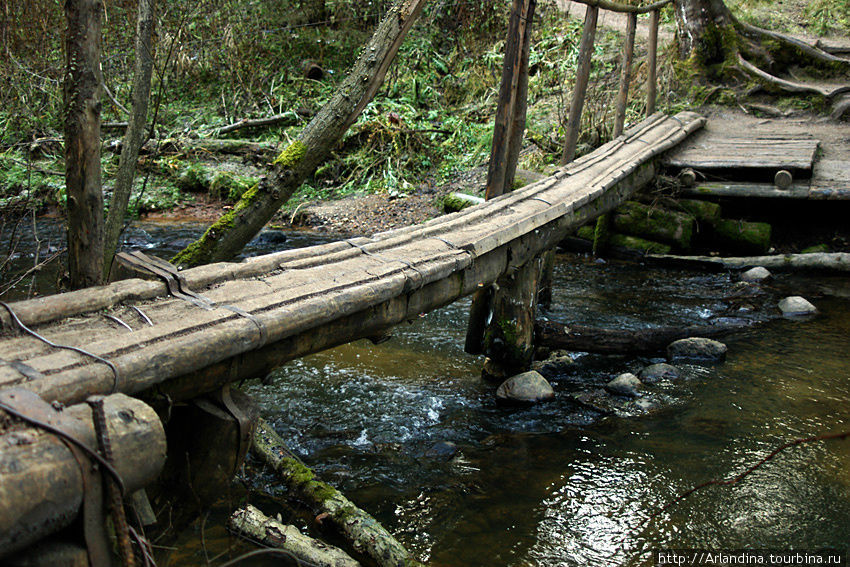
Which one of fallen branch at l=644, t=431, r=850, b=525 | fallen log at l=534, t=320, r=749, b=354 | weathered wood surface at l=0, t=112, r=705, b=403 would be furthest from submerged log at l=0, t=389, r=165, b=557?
fallen log at l=534, t=320, r=749, b=354

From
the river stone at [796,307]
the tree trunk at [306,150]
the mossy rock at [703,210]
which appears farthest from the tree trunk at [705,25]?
the tree trunk at [306,150]

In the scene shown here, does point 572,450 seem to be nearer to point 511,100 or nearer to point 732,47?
point 511,100

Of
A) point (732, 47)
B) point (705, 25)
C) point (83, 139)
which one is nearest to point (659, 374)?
point (83, 139)

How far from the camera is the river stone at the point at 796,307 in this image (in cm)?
604

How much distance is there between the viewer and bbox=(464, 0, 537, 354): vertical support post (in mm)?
4766

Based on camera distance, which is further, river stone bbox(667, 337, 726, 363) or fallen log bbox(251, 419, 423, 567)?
river stone bbox(667, 337, 726, 363)

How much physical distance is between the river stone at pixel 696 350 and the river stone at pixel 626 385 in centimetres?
68

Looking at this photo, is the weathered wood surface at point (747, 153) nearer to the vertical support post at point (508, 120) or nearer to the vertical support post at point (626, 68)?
the vertical support post at point (626, 68)

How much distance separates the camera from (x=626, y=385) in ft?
15.1

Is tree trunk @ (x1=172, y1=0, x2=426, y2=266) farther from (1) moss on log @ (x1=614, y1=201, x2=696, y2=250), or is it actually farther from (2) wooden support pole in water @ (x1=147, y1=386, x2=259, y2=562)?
(1) moss on log @ (x1=614, y1=201, x2=696, y2=250)

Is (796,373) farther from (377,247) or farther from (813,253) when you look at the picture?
(377,247)

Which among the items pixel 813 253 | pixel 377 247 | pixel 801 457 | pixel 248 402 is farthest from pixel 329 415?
pixel 813 253

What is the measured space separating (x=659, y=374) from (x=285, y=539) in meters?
3.25

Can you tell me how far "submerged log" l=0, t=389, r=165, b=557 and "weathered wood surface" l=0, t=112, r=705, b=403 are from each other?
0.15 meters
